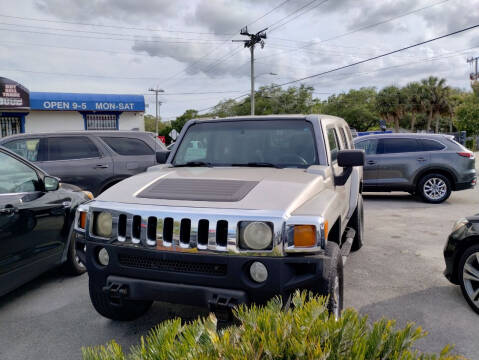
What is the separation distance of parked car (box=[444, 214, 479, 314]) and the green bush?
8.99 feet

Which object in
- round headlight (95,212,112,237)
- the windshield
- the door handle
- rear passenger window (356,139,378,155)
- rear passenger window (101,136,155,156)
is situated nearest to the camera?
round headlight (95,212,112,237)

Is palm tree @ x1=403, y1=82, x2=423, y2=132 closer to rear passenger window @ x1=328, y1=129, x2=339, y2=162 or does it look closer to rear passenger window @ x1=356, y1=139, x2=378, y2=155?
rear passenger window @ x1=356, y1=139, x2=378, y2=155

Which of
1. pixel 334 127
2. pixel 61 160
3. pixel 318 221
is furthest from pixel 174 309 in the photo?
pixel 61 160

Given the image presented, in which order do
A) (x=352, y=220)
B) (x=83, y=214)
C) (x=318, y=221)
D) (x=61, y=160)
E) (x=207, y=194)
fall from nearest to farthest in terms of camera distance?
(x=318, y=221)
(x=207, y=194)
(x=83, y=214)
(x=352, y=220)
(x=61, y=160)

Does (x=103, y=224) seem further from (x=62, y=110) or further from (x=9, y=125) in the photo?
(x=9, y=125)

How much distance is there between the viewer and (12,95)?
2358 cm

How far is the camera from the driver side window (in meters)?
3.90

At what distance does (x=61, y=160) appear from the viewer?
736cm

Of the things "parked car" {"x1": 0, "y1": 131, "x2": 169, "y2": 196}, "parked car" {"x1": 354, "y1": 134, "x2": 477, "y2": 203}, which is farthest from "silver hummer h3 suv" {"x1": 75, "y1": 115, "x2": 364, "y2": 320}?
"parked car" {"x1": 354, "y1": 134, "x2": 477, "y2": 203}

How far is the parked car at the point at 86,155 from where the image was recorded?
725cm

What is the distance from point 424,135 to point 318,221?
30.3ft

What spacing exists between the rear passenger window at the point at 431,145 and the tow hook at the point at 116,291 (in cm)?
956

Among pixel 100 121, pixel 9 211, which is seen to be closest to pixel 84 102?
pixel 100 121

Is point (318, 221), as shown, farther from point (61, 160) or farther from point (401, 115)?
point (401, 115)
